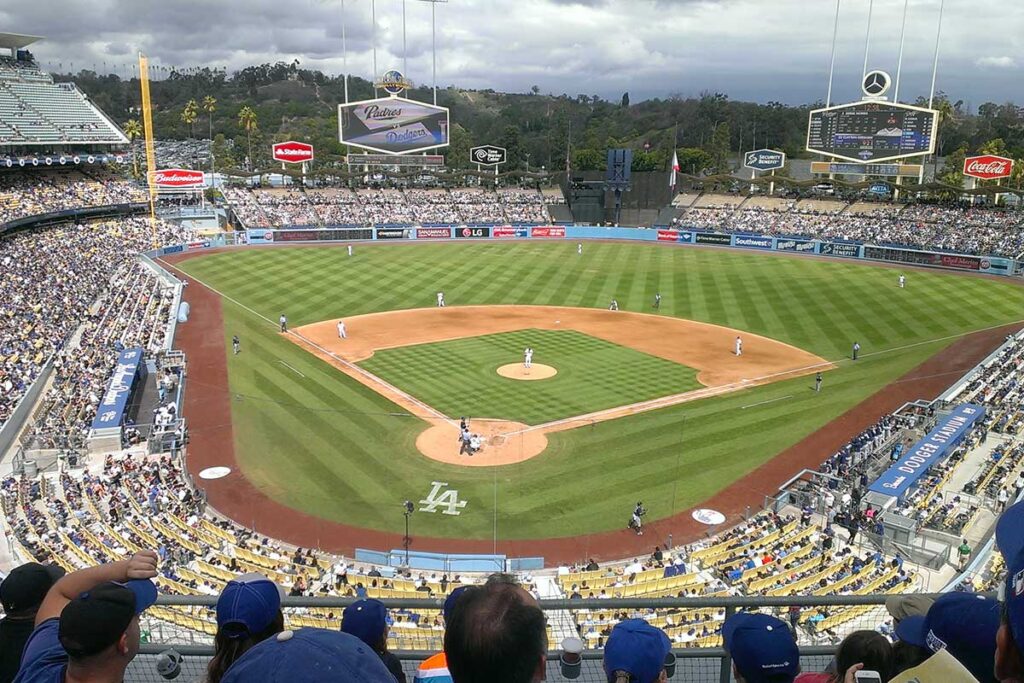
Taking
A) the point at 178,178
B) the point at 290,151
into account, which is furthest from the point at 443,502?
the point at 290,151

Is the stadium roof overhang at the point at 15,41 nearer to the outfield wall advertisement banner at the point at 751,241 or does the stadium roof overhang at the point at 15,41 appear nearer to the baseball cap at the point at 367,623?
the outfield wall advertisement banner at the point at 751,241

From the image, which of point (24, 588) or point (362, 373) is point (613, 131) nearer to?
point (362, 373)

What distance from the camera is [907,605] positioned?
3.90 metres


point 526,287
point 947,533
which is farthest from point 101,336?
point 947,533

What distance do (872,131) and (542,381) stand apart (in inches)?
2033

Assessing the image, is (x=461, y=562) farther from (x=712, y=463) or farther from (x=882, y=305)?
(x=882, y=305)

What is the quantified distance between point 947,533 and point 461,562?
12065 mm

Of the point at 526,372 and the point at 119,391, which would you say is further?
the point at 526,372

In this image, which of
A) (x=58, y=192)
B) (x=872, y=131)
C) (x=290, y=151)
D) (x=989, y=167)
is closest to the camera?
(x=58, y=192)

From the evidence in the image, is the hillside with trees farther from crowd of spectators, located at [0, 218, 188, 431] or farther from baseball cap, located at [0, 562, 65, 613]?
baseball cap, located at [0, 562, 65, 613]

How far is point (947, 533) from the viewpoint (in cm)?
1898

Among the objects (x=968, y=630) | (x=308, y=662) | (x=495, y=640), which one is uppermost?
(x=308, y=662)

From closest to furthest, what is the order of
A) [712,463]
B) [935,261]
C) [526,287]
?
[712,463], [526,287], [935,261]

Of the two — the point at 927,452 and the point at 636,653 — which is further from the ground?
the point at 636,653
